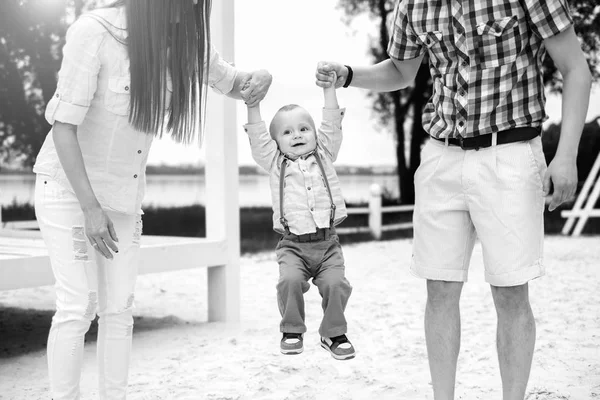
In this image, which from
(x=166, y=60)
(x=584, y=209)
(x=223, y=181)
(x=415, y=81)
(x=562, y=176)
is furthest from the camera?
(x=415, y=81)

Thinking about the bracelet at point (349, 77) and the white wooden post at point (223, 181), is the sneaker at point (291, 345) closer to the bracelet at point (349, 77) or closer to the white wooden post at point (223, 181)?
the bracelet at point (349, 77)

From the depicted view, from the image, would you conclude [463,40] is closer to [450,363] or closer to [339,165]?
[450,363]

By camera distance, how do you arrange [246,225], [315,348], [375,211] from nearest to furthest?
1. [315,348]
2. [246,225]
3. [375,211]

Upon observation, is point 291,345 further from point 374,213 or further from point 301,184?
point 374,213

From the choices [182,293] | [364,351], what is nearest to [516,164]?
[364,351]

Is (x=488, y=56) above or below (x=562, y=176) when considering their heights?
above

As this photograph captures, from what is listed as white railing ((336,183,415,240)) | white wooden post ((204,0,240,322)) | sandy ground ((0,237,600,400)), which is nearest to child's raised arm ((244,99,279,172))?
sandy ground ((0,237,600,400))

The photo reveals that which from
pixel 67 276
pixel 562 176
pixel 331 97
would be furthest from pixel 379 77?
pixel 67 276

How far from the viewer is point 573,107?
2.09 metres

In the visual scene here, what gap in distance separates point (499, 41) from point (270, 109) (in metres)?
5.22

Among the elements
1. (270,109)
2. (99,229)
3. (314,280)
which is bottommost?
(314,280)

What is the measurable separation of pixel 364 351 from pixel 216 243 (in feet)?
4.22

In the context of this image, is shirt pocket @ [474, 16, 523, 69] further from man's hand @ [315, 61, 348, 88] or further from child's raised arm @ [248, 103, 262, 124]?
child's raised arm @ [248, 103, 262, 124]

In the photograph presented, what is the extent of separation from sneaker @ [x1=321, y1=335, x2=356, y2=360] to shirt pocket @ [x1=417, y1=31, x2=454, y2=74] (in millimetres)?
854
